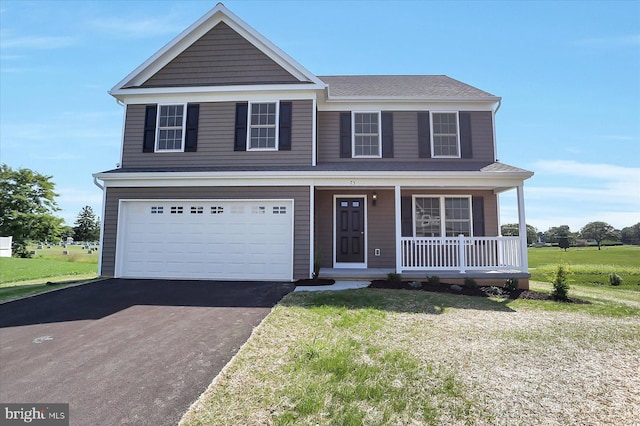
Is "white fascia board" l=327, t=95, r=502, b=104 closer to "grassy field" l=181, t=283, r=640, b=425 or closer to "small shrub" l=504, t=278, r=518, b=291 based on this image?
"small shrub" l=504, t=278, r=518, b=291

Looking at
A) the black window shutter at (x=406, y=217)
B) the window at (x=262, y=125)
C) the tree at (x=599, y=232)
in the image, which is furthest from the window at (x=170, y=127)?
the tree at (x=599, y=232)

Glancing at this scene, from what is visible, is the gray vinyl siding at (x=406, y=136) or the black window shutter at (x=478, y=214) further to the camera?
the gray vinyl siding at (x=406, y=136)

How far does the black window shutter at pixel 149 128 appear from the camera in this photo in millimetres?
10508

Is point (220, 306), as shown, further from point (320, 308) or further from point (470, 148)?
point (470, 148)

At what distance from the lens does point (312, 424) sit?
9.08 ft

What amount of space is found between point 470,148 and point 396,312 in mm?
7522

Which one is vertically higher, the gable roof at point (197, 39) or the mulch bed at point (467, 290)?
the gable roof at point (197, 39)

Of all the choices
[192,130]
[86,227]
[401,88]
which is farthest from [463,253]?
[86,227]

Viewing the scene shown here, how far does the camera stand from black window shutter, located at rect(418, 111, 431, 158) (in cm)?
1104

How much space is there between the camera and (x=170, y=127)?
10539mm

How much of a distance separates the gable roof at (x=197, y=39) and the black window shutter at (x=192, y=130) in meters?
1.98

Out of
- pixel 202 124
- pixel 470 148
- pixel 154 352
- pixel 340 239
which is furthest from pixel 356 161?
pixel 154 352

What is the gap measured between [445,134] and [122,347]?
11.0 m

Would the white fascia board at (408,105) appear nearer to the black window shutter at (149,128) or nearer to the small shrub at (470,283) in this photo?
the black window shutter at (149,128)
